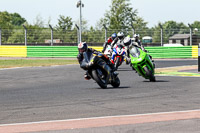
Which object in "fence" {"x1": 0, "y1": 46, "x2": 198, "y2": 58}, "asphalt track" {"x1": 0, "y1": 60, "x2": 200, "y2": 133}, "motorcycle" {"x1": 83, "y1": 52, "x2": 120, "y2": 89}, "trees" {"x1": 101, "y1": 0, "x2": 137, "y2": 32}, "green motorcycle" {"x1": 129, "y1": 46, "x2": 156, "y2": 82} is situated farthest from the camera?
"trees" {"x1": 101, "y1": 0, "x2": 137, "y2": 32}

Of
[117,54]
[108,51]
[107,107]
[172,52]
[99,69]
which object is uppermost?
[108,51]

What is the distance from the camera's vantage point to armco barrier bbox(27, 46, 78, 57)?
117ft

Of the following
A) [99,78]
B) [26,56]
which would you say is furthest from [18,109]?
[26,56]

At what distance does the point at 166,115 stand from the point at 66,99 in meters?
3.26

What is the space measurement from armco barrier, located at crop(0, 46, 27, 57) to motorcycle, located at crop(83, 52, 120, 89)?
24.7 meters

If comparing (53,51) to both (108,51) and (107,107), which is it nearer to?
(108,51)

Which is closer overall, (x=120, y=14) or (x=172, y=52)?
(x=172, y=52)

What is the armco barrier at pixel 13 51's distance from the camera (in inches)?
1457

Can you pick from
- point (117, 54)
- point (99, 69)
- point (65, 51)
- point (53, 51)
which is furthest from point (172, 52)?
point (99, 69)

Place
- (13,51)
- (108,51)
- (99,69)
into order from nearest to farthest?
(99,69) < (108,51) < (13,51)

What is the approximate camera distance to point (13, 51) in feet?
122

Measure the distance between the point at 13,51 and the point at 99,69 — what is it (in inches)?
1001

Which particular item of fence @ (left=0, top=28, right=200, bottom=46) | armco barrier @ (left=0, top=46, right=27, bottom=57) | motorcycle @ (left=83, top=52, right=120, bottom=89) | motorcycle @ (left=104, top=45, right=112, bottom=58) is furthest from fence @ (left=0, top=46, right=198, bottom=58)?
motorcycle @ (left=83, top=52, right=120, bottom=89)

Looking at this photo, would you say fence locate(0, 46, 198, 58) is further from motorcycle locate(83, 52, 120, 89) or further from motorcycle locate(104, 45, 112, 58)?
motorcycle locate(83, 52, 120, 89)
